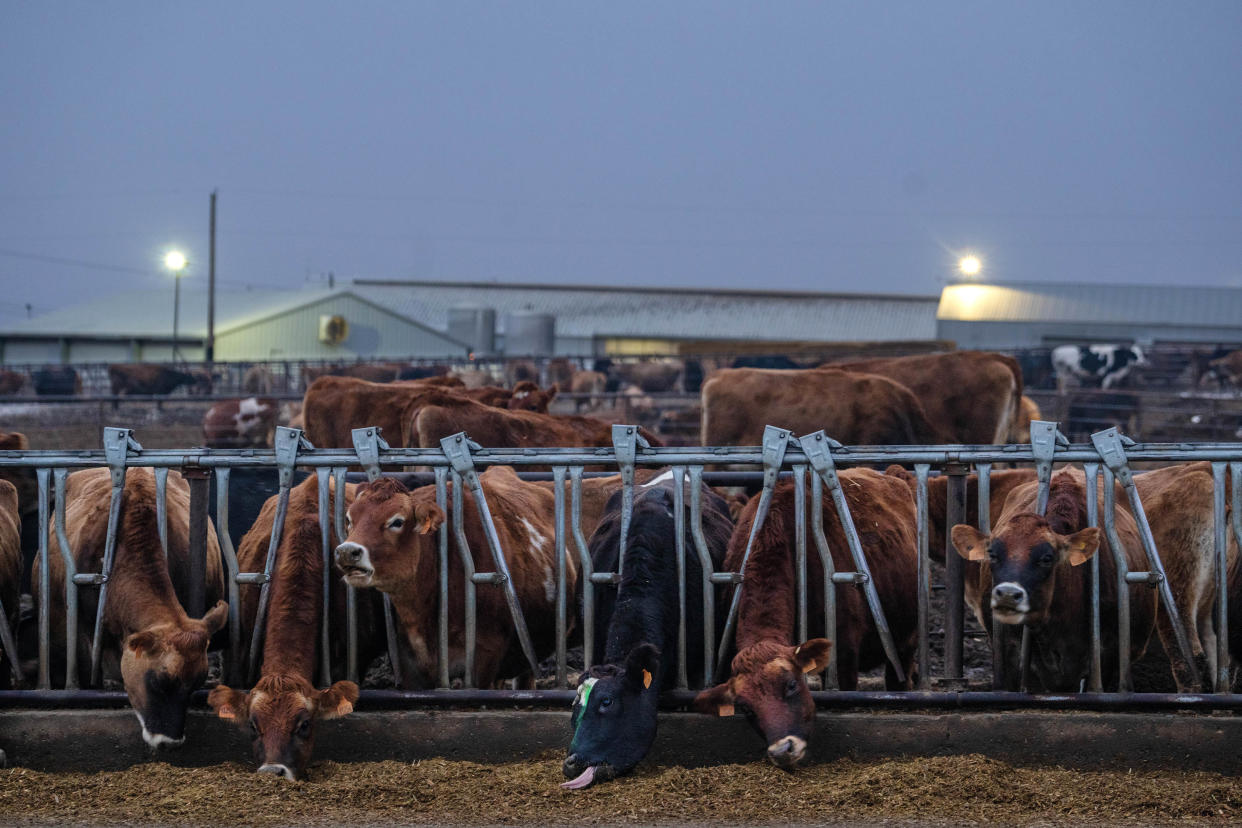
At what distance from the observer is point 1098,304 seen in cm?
5009

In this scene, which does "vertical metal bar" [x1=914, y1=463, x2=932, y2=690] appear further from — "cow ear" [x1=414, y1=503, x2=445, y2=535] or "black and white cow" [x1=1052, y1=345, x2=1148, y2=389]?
"black and white cow" [x1=1052, y1=345, x2=1148, y2=389]

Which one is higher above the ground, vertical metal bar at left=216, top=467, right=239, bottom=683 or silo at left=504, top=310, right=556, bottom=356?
silo at left=504, top=310, right=556, bottom=356

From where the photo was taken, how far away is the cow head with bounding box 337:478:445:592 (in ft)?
17.9

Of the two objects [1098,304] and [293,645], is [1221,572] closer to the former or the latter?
[293,645]

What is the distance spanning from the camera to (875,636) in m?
6.18

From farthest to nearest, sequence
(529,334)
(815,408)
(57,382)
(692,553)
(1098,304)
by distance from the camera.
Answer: (529,334), (1098,304), (57,382), (815,408), (692,553)

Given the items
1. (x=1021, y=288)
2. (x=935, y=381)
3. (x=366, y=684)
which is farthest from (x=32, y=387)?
(x=1021, y=288)

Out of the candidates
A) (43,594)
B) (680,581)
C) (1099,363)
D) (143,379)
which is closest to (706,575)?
(680,581)

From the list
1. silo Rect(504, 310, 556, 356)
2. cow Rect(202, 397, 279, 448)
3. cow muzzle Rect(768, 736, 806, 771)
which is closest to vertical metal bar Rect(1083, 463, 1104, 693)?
cow muzzle Rect(768, 736, 806, 771)

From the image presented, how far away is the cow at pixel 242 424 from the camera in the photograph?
66.9ft

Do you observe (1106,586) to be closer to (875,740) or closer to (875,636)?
(875,636)

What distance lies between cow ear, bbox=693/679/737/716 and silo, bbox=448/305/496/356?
4634 centimetres

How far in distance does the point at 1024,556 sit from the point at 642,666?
172 centimetres

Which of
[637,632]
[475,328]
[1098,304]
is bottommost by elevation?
[637,632]
